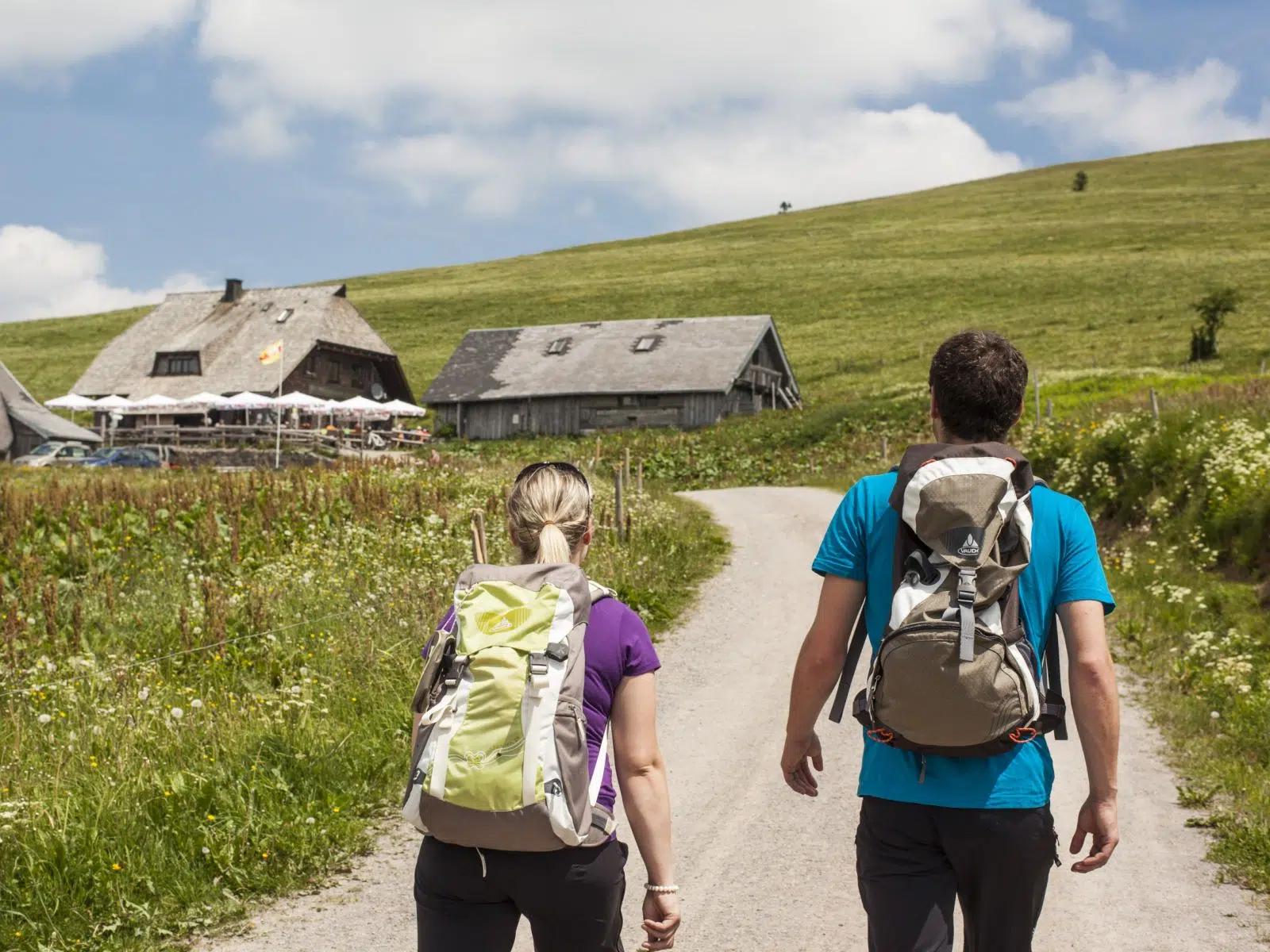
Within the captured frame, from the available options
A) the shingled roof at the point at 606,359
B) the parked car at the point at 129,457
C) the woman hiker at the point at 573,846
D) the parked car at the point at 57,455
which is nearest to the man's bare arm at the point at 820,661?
the woman hiker at the point at 573,846

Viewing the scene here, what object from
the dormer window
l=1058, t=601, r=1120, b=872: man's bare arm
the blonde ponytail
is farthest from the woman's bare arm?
the dormer window

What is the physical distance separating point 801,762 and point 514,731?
0.98 m

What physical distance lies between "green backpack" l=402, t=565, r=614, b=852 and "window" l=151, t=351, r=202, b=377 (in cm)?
6016

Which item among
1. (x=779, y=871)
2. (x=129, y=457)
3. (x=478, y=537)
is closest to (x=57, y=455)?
(x=129, y=457)

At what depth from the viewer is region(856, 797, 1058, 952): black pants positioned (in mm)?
2963

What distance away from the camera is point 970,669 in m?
2.92

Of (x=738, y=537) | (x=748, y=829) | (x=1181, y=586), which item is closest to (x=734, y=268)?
(x=738, y=537)

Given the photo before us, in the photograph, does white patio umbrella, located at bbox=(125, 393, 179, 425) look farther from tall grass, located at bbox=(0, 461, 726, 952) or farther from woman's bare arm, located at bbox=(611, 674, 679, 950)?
woman's bare arm, located at bbox=(611, 674, 679, 950)

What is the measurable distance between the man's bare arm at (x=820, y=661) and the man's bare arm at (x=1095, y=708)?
54cm

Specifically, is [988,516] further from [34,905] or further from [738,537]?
[738,537]

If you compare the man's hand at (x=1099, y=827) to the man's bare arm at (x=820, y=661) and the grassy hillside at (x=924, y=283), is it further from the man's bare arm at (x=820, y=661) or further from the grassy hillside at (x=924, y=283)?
the grassy hillside at (x=924, y=283)

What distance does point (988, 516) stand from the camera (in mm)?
2984

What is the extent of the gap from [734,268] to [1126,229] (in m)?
27.1

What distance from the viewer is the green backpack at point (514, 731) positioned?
2.81 metres
